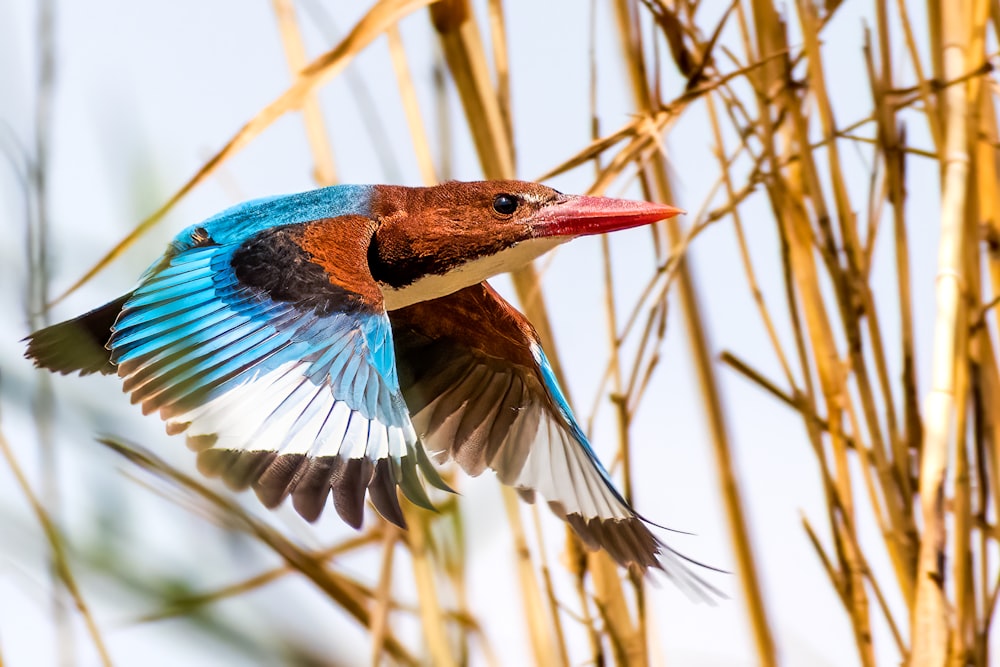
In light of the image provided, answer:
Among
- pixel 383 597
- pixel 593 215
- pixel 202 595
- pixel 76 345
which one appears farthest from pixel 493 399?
pixel 202 595

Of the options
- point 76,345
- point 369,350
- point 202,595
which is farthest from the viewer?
point 369,350

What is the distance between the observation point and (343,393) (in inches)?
51.0

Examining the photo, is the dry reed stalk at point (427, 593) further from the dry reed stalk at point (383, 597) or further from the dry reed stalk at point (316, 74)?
the dry reed stalk at point (316, 74)

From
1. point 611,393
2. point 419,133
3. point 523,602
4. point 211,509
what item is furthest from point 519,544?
point 211,509

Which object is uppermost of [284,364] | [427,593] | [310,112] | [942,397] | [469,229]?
[310,112]

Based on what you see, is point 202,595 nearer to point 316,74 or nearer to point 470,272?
point 316,74

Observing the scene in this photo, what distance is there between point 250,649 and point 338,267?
1129 mm

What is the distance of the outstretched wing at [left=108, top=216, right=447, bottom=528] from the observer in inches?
43.8

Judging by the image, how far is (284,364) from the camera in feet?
4.42

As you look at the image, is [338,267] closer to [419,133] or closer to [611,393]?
[419,133]

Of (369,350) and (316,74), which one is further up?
(316,74)

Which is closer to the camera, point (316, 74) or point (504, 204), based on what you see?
point (316, 74)

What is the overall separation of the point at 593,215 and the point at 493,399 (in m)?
0.37

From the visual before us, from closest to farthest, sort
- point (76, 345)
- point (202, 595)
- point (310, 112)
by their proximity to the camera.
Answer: point (202, 595) < point (76, 345) < point (310, 112)
